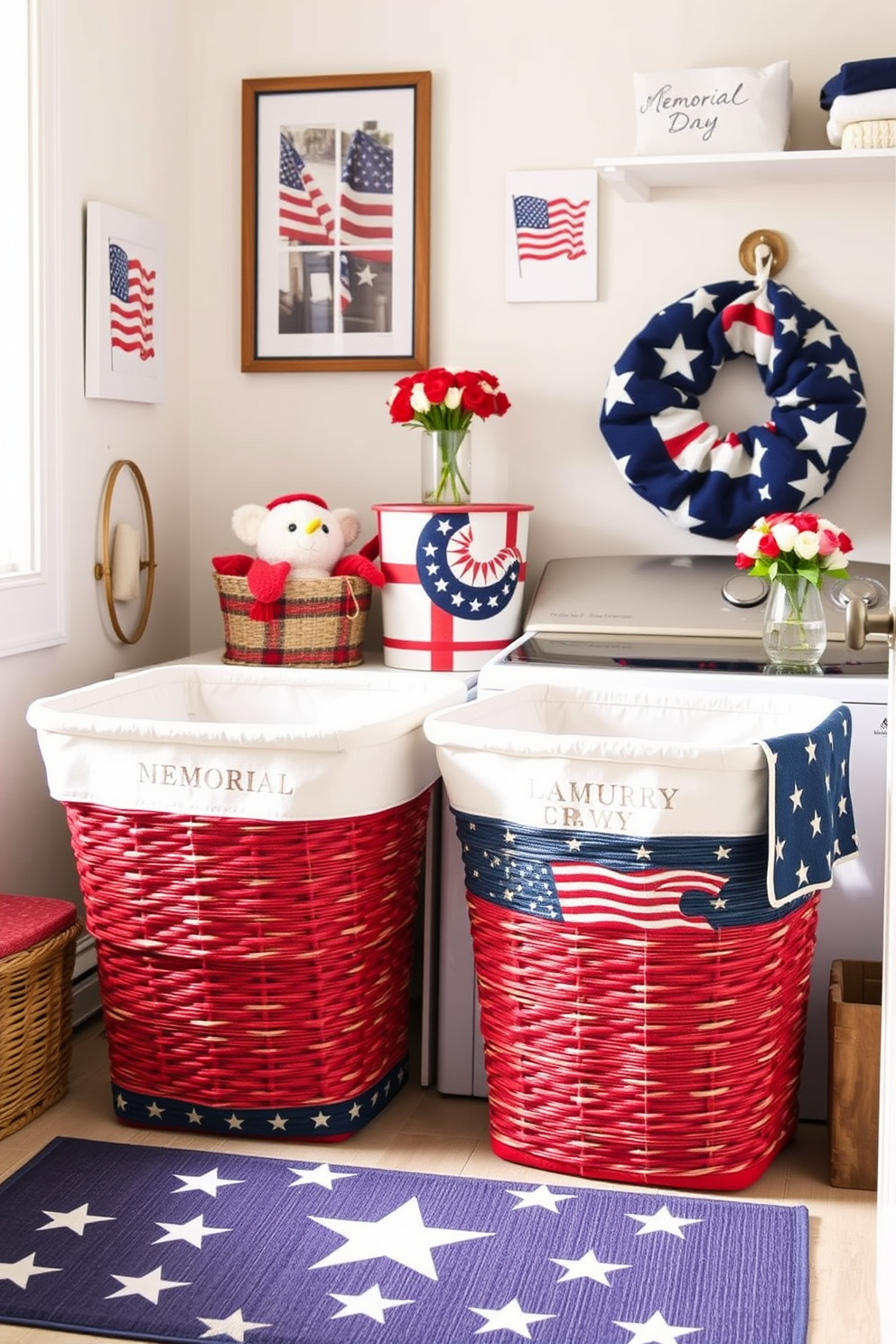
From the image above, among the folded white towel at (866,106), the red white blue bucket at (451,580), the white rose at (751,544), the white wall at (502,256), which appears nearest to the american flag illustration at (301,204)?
the white wall at (502,256)

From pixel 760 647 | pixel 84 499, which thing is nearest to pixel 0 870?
pixel 84 499

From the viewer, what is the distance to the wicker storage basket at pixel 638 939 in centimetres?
192

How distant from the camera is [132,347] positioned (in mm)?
2807

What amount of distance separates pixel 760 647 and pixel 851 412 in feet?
1.63

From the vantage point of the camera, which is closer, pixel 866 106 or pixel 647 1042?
pixel 647 1042

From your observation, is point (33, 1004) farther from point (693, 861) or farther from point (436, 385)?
point (436, 385)

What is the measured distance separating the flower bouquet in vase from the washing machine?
43 millimetres

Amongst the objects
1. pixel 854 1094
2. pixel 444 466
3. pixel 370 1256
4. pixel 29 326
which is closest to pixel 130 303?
pixel 29 326

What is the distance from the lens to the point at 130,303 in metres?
2.78

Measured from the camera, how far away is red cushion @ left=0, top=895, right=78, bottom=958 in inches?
84.6

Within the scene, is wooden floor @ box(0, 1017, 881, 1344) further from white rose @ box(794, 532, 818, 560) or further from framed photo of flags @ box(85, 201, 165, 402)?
framed photo of flags @ box(85, 201, 165, 402)

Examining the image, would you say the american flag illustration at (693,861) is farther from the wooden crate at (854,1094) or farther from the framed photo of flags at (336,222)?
the framed photo of flags at (336,222)

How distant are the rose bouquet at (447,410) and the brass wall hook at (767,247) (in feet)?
1.74

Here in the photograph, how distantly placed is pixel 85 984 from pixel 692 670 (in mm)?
1265
